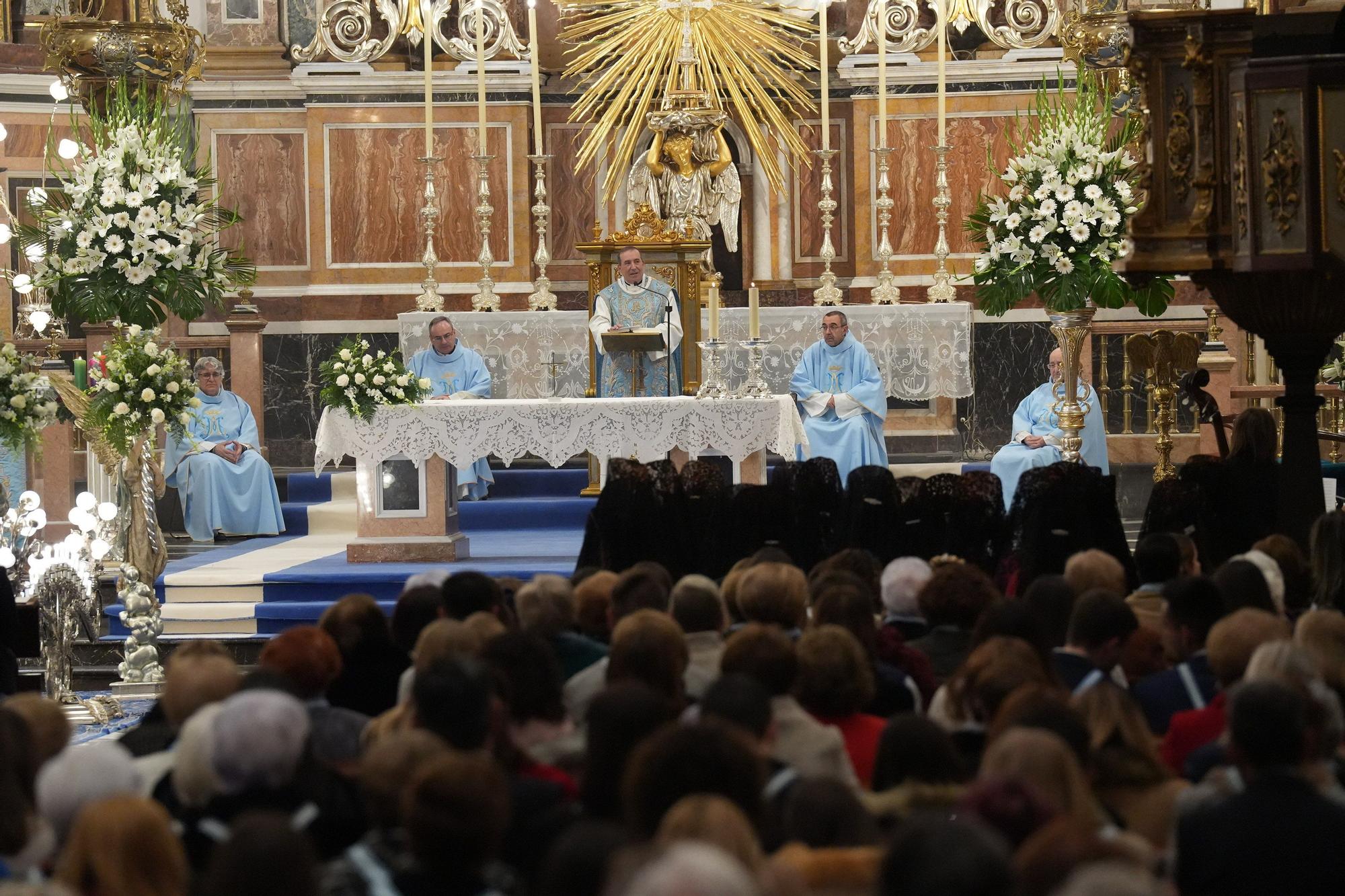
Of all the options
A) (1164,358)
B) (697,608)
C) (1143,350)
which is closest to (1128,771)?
(697,608)

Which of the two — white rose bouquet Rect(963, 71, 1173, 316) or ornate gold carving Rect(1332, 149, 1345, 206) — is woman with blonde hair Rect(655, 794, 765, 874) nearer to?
ornate gold carving Rect(1332, 149, 1345, 206)

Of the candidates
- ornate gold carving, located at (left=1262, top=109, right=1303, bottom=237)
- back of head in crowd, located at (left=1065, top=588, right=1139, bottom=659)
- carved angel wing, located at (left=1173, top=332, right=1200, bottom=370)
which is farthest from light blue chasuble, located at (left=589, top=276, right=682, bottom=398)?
back of head in crowd, located at (left=1065, top=588, right=1139, bottom=659)

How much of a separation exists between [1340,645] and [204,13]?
46.0 feet

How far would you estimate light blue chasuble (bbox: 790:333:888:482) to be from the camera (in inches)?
534

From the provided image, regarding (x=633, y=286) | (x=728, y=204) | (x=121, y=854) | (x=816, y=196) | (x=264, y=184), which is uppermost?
(x=264, y=184)

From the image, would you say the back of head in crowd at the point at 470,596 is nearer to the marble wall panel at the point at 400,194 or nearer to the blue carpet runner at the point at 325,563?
the blue carpet runner at the point at 325,563

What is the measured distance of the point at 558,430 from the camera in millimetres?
11859

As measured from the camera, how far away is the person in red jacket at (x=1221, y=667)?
480cm

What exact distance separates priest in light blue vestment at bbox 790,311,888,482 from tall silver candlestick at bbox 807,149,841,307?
138 centimetres

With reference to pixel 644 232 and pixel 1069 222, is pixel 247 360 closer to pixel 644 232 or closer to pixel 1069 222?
pixel 644 232

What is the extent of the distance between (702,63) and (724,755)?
12622mm

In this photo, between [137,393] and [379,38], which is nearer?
[137,393]

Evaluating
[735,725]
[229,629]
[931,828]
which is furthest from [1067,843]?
[229,629]

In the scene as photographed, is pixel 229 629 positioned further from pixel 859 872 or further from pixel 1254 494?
pixel 859 872
